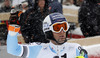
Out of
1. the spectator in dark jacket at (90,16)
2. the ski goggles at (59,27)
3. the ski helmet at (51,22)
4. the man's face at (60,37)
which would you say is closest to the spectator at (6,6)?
the spectator in dark jacket at (90,16)

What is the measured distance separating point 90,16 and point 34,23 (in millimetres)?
2053

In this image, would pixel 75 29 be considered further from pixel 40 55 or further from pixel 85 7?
pixel 40 55

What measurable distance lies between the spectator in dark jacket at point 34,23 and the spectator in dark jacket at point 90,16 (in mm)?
1756

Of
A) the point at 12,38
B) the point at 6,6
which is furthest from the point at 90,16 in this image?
the point at 12,38

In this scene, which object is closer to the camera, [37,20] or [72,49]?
[72,49]

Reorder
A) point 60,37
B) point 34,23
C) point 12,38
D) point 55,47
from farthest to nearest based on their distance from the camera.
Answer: point 34,23
point 55,47
point 60,37
point 12,38

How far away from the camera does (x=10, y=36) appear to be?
11.5 ft

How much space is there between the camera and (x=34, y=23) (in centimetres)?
538

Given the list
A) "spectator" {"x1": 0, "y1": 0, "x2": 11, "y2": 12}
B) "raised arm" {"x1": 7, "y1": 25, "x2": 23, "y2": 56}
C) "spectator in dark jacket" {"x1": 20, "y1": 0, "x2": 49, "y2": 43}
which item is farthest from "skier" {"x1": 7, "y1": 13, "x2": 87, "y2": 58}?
"spectator" {"x1": 0, "y1": 0, "x2": 11, "y2": 12}

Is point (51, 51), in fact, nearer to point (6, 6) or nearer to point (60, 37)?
point (60, 37)

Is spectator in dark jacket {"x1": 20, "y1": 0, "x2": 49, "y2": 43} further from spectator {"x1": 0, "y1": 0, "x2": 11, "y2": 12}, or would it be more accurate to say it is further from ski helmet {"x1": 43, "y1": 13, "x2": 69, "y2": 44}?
spectator {"x1": 0, "y1": 0, "x2": 11, "y2": 12}

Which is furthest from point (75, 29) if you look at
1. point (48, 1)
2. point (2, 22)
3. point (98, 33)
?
point (48, 1)

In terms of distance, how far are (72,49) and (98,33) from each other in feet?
11.8

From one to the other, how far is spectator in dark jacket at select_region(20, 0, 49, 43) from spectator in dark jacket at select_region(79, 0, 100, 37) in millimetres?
1756
